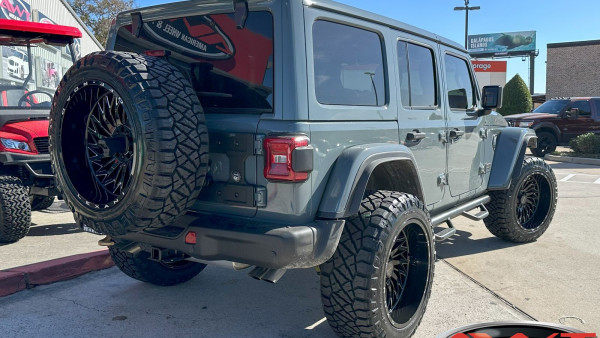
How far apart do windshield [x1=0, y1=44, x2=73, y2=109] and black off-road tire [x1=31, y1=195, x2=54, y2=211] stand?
1.33m

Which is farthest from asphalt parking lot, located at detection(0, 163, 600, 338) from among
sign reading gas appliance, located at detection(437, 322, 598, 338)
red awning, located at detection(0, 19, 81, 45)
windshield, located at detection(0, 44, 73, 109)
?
red awning, located at detection(0, 19, 81, 45)

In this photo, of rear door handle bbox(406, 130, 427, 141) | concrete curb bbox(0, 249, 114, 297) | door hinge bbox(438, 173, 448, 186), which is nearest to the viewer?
rear door handle bbox(406, 130, 427, 141)

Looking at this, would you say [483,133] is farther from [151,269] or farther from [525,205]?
[151,269]

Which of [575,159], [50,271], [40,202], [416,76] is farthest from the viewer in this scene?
[575,159]

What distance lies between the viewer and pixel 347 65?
309 cm

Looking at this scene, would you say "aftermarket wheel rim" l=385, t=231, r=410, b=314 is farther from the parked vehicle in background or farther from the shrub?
the parked vehicle in background

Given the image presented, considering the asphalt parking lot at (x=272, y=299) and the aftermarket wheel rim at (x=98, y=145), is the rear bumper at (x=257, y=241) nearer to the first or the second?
the asphalt parking lot at (x=272, y=299)

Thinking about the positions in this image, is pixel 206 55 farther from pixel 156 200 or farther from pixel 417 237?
pixel 417 237

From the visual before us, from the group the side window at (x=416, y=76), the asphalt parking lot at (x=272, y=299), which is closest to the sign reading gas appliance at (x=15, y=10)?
the asphalt parking lot at (x=272, y=299)

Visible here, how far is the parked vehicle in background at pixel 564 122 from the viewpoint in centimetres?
1469

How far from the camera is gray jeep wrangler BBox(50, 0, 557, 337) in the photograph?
2.57 meters

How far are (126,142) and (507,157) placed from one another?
150 inches

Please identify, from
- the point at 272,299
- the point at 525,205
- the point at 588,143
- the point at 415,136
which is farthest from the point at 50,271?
the point at 588,143

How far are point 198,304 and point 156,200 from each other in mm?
1536
